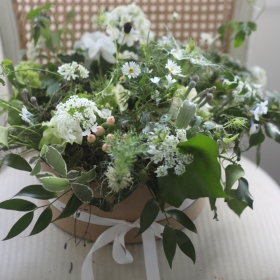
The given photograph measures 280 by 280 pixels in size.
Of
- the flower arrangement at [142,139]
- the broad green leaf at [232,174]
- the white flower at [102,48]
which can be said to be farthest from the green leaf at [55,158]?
the white flower at [102,48]

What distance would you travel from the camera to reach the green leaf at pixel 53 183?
1.51ft

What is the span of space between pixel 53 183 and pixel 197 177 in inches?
7.3

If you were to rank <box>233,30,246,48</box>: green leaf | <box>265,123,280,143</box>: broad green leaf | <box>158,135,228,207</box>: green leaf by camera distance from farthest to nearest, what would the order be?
<box>233,30,246,48</box>: green leaf < <box>265,123,280,143</box>: broad green leaf < <box>158,135,228,207</box>: green leaf

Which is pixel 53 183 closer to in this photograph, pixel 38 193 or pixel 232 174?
pixel 38 193

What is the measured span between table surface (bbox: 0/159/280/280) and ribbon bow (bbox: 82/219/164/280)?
0.03 m

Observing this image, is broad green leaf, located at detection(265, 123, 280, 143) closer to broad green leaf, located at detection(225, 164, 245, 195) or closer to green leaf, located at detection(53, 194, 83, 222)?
broad green leaf, located at detection(225, 164, 245, 195)

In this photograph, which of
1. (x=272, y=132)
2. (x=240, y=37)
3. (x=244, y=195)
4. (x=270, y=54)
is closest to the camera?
(x=244, y=195)

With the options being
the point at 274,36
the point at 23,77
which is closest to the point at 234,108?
the point at 23,77

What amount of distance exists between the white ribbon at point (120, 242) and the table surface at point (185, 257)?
0.09 feet

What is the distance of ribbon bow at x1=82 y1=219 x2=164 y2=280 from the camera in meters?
0.55

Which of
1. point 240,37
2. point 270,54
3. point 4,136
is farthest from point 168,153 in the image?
point 270,54

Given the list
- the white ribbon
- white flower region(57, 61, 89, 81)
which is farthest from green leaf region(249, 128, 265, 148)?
white flower region(57, 61, 89, 81)

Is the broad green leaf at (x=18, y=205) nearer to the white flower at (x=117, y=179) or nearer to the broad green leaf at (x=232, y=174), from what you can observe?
the white flower at (x=117, y=179)

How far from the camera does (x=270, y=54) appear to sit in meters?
1.10
